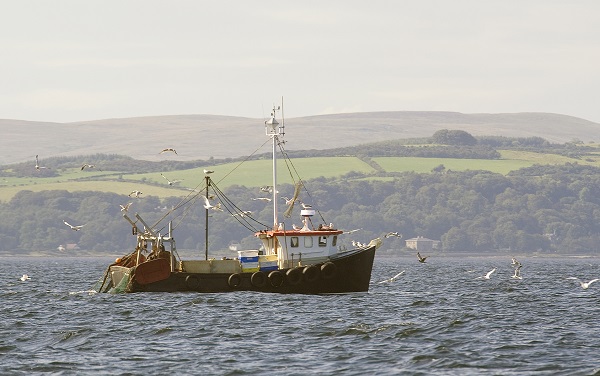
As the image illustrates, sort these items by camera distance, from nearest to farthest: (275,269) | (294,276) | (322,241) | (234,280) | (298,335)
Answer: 1. (298,335)
2. (294,276)
3. (234,280)
4. (275,269)
5. (322,241)

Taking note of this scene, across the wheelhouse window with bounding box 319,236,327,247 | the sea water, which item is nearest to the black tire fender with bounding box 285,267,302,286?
the sea water

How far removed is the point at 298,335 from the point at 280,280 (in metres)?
21.5

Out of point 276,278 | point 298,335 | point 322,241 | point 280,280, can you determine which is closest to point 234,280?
point 276,278

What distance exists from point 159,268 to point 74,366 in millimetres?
30661

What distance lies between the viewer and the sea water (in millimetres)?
43188

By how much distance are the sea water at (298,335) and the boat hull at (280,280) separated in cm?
72

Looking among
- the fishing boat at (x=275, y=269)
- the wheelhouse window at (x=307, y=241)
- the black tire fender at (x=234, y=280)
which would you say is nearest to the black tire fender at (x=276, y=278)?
the fishing boat at (x=275, y=269)

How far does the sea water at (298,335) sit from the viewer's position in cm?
4319

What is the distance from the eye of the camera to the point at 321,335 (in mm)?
52375

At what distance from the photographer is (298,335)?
52344 millimetres

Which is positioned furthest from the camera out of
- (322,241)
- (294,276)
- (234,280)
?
(322,241)

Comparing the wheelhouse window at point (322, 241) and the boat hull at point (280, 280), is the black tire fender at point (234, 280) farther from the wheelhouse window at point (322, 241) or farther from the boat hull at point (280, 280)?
the wheelhouse window at point (322, 241)

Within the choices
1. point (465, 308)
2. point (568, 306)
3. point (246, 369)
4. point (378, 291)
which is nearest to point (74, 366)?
point (246, 369)

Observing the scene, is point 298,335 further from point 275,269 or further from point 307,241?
point 307,241
